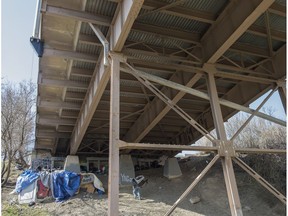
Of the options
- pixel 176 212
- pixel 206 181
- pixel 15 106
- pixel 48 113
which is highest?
pixel 15 106

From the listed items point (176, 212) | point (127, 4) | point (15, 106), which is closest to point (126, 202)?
point (176, 212)

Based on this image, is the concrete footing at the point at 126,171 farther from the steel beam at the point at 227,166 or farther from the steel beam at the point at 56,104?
the steel beam at the point at 227,166

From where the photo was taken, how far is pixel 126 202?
12.8m

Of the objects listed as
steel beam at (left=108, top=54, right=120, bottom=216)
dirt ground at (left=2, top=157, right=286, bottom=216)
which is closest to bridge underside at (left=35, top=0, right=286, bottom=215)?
steel beam at (left=108, top=54, right=120, bottom=216)

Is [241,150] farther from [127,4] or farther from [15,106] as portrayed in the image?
[15,106]

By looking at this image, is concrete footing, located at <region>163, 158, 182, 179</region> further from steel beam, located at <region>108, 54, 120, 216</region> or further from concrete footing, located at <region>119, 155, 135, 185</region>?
steel beam, located at <region>108, 54, 120, 216</region>

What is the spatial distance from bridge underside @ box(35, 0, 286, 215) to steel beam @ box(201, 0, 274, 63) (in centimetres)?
3

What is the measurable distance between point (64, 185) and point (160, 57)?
8.69 m

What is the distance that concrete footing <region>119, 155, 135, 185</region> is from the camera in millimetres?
17250

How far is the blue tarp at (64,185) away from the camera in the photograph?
1354 cm

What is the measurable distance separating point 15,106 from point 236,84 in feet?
50.0

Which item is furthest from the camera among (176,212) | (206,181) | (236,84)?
(206,181)

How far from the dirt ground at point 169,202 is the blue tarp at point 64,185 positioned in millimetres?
396

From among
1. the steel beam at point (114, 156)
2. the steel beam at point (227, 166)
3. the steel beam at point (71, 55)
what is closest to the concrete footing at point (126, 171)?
the steel beam at point (71, 55)
